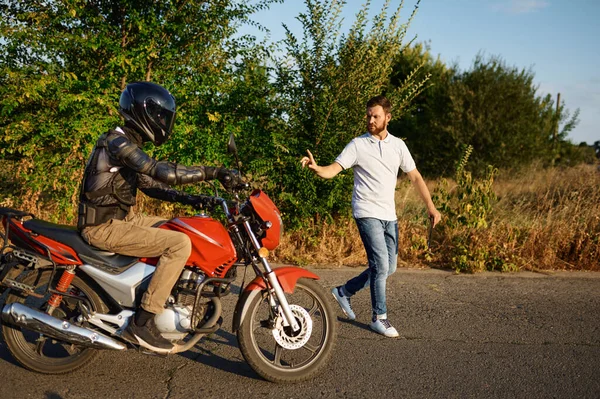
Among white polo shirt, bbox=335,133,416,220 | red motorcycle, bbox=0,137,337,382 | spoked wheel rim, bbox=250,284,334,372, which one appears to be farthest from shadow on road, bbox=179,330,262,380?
white polo shirt, bbox=335,133,416,220

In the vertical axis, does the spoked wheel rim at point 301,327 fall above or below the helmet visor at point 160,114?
below

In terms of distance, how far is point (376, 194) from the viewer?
4953 mm

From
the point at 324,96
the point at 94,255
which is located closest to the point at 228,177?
the point at 94,255

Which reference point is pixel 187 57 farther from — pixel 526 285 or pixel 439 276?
pixel 526 285

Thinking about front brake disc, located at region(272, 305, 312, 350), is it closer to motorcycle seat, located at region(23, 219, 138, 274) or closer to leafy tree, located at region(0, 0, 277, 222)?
motorcycle seat, located at region(23, 219, 138, 274)

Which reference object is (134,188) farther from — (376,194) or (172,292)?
(376,194)

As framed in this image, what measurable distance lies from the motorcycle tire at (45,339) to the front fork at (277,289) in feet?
3.76

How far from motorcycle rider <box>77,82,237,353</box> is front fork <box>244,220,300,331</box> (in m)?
0.42

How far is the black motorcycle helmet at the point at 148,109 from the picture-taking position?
3.75 m

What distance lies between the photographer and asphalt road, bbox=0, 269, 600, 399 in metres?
3.74

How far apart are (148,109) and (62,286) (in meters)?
1.36

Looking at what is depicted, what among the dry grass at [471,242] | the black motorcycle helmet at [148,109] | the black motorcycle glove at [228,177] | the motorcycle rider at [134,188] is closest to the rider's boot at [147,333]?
the motorcycle rider at [134,188]

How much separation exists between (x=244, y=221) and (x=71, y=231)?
3.96 feet

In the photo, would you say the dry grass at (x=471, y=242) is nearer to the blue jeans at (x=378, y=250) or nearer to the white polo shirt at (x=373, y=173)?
the blue jeans at (x=378, y=250)
